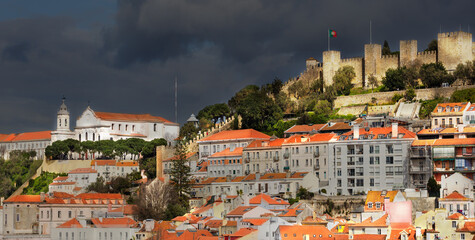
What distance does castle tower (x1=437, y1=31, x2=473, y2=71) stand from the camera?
279ft

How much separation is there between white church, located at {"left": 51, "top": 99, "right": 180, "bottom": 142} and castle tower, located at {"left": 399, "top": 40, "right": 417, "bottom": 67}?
28.6 meters

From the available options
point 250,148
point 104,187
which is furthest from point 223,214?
point 104,187

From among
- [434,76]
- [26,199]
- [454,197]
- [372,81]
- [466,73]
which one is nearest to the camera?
[454,197]

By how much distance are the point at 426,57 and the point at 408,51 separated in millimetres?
1836

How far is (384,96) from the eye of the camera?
8444 centimetres

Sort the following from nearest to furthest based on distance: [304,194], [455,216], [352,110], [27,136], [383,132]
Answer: [455,216] → [304,194] → [383,132] → [352,110] → [27,136]

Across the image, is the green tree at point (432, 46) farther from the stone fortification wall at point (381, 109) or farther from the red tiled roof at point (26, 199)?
the red tiled roof at point (26, 199)

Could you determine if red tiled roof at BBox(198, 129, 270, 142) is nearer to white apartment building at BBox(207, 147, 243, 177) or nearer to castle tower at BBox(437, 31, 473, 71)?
white apartment building at BBox(207, 147, 243, 177)

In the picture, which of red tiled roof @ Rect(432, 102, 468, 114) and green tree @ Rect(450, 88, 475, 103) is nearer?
red tiled roof @ Rect(432, 102, 468, 114)

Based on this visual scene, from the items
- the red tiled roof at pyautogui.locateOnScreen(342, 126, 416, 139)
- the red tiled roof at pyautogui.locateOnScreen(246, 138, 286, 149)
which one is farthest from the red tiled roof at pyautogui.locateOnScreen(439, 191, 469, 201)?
the red tiled roof at pyautogui.locateOnScreen(246, 138, 286, 149)

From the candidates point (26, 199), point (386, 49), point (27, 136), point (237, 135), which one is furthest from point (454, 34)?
point (27, 136)

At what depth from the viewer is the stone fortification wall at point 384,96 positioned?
266ft

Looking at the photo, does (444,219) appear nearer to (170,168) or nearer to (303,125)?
(303,125)

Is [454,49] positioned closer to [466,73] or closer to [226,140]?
[466,73]
